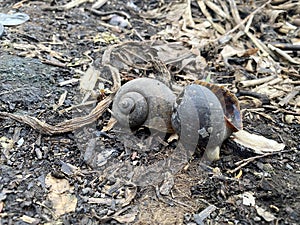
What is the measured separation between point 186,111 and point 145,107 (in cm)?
33

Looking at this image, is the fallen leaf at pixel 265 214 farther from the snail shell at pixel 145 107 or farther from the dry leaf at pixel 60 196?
the dry leaf at pixel 60 196

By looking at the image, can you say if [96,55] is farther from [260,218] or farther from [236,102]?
[260,218]

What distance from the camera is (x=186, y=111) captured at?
2928 mm

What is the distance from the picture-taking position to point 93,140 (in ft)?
10.2

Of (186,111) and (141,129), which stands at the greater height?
(186,111)

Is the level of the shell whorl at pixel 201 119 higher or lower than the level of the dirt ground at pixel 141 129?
higher

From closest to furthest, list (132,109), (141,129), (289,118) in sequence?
1. (132,109)
2. (141,129)
3. (289,118)

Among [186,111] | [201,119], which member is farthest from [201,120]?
[186,111]

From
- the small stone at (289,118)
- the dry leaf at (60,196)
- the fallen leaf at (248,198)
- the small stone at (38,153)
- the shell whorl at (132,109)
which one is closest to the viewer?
the dry leaf at (60,196)

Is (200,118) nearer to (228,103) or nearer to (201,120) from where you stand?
(201,120)

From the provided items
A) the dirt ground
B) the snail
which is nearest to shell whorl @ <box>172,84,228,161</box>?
the snail

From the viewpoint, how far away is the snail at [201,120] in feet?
9.53

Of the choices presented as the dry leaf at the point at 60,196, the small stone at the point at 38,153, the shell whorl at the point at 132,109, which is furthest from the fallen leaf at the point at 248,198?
the small stone at the point at 38,153

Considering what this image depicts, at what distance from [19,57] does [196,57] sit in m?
1.50
